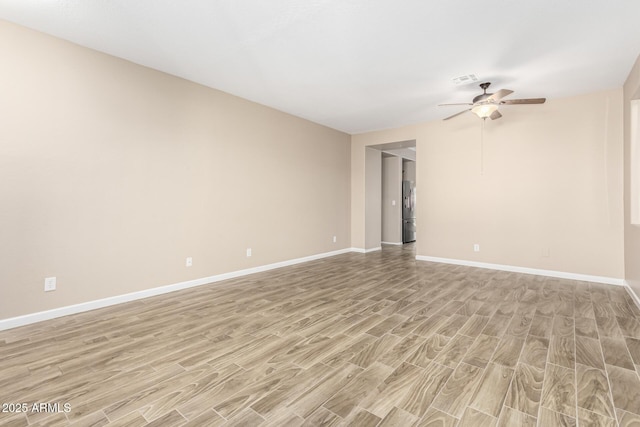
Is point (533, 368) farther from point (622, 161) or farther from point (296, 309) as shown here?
point (622, 161)

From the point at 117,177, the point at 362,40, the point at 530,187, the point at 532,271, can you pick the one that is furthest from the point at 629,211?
the point at 117,177

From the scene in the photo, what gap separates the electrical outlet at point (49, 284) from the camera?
9.53 feet

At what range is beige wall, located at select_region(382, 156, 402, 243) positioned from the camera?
8.20 m

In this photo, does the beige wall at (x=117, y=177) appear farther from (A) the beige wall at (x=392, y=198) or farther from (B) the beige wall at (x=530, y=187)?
(A) the beige wall at (x=392, y=198)

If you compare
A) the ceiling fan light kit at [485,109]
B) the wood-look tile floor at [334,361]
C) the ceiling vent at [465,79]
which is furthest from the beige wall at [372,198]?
the wood-look tile floor at [334,361]

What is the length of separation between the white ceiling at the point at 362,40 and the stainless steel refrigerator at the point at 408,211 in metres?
4.47

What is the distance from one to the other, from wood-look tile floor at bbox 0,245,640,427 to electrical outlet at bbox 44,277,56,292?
32 centimetres

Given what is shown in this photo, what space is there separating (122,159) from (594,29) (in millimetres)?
5033

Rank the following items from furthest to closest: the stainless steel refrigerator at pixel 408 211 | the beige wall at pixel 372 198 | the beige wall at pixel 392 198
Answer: the stainless steel refrigerator at pixel 408 211 < the beige wall at pixel 392 198 < the beige wall at pixel 372 198

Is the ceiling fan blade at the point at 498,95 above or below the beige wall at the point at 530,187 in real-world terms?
above

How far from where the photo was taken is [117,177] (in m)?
3.36

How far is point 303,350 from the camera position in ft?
7.43

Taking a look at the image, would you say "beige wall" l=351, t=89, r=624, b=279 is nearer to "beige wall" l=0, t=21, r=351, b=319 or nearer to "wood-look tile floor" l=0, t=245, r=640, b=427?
"wood-look tile floor" l=0, t=245, r=640, b=427

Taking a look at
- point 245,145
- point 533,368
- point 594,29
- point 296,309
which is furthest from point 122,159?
point 594,29
